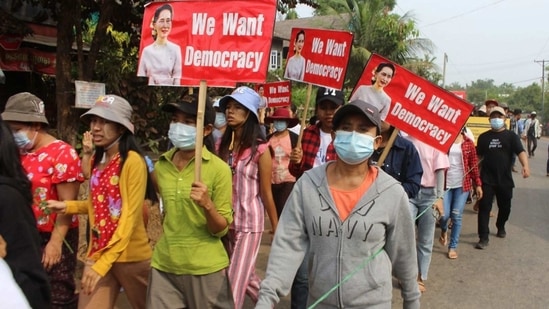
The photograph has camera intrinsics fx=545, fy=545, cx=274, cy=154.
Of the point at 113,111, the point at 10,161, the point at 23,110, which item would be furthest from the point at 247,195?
the point at 10,161

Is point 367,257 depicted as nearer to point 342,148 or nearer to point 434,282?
point 342,148

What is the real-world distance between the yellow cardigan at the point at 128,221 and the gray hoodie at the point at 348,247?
1.01 metres

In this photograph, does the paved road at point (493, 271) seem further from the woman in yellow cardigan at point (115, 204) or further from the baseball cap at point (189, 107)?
the baseball cap at point (189, 107)

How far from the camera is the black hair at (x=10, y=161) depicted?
2.17m

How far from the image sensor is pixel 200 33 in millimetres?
3176

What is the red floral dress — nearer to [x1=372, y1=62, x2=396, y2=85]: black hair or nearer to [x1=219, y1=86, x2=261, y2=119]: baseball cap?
[x1=219, y1=86, x2=261, y2=119]: baseball cap

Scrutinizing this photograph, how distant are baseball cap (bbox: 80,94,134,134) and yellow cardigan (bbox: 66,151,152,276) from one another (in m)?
0.20

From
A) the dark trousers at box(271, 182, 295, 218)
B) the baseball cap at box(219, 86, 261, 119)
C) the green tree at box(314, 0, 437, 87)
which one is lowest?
the dark trousers at box(271, 182, 295, 218)

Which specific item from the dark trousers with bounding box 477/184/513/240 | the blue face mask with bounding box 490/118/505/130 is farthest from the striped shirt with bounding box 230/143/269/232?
the blue face mask with bounding box 490/118/505/130

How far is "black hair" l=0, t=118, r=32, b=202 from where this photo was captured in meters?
2.17

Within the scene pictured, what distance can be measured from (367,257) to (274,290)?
436mm

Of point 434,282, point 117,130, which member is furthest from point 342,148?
point 434,282

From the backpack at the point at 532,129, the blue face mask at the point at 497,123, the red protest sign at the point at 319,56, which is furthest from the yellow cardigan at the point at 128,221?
the backpack at the point at 532,129

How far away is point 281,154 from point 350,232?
3.46m
